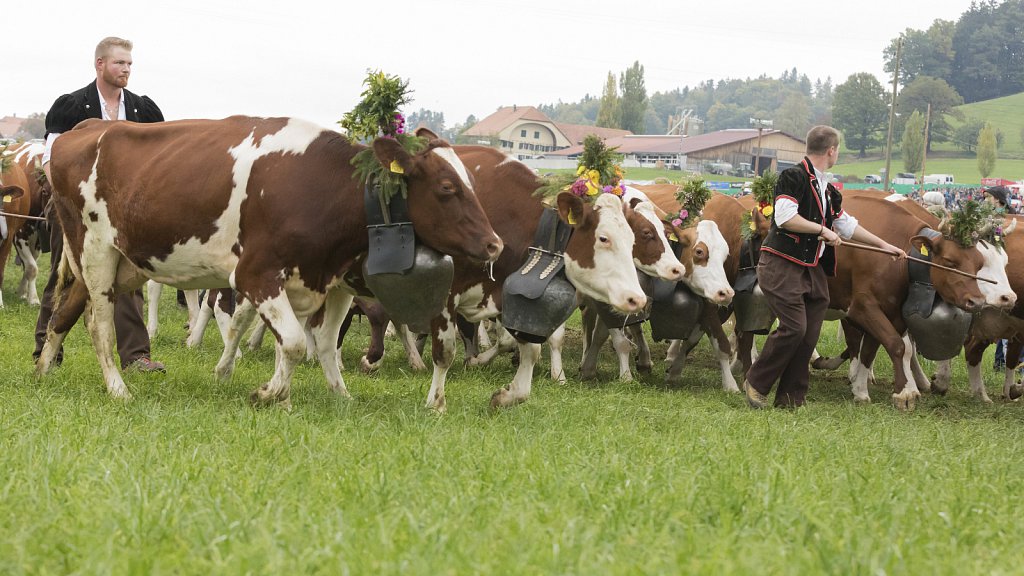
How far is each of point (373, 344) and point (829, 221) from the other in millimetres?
4133

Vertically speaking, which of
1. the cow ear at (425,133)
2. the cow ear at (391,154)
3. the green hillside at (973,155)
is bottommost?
the green hillside at (973,155)

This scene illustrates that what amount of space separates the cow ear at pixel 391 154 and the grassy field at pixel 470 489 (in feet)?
5.00

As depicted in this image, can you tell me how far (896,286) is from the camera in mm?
10422

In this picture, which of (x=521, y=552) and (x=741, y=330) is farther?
(x=741, y=330)

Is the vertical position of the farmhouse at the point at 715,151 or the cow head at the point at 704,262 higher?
the cow head at the point at 704,262

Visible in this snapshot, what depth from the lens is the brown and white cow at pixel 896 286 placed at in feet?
32.9

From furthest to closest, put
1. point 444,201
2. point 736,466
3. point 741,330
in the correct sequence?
point 741,330 < point 444,201 < point 736,466

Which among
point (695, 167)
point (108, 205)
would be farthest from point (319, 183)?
point (695, 167)

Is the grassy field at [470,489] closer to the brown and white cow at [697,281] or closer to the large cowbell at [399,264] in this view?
the large cowbell at [399,264]

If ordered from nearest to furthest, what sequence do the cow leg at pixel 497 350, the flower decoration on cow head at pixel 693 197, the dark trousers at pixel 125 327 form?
the dark trousers at pixel 125 327 < the cow leg at pixel 497 350 < the flower decoration on cow head at pixel 693 197

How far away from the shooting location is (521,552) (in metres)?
3.46

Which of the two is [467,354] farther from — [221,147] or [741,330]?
[221,147]

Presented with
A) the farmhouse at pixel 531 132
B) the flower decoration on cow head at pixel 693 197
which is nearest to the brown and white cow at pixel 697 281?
the flower decoration on cow head at pixel 693 197

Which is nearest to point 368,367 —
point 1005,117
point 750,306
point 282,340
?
point 282,340
